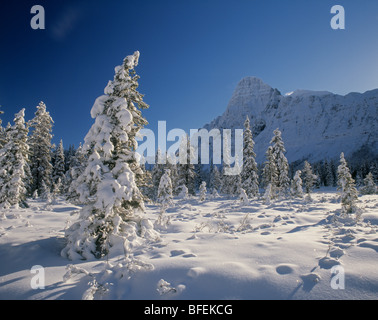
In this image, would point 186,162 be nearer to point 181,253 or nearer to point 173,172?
point 173,172

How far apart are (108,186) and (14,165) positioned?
18.0 metres

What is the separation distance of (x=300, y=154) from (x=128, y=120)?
7140 inches

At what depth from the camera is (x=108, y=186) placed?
6234 mm

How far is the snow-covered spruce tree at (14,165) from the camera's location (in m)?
17.2

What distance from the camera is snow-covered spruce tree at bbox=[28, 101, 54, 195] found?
2971 cm

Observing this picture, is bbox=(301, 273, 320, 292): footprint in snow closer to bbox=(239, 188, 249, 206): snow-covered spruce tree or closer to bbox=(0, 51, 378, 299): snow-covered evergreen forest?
bbox=(0, 51, 378, 299): snow-covered evergreen forest

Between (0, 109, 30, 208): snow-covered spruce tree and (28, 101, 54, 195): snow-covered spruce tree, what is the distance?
1234cm

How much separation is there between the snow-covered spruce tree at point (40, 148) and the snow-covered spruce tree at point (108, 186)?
96.3ft

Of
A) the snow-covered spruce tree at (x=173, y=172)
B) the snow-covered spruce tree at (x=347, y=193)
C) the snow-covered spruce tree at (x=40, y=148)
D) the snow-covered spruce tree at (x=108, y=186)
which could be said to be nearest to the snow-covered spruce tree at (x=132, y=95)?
the snow-covered spruce tree at (x=108, y=186)

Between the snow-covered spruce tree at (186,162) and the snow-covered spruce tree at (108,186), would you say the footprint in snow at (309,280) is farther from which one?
the snow-covered spruce tree at (186,162)

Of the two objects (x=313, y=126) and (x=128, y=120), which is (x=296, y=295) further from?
(x=313, y=126)
